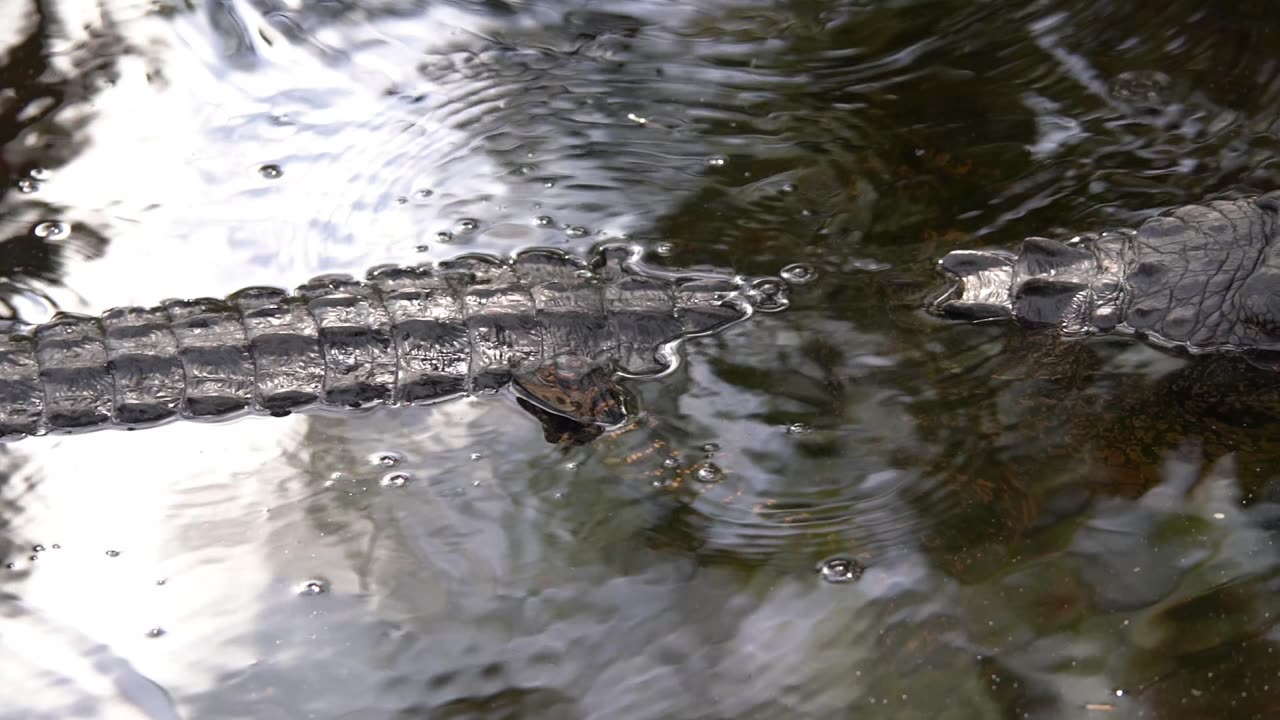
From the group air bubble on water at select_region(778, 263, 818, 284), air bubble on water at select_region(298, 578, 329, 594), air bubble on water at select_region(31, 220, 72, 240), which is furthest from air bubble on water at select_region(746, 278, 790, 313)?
air bubble on water at select_region(31, 220, 72, 240)

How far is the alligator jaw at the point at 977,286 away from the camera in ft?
11.0

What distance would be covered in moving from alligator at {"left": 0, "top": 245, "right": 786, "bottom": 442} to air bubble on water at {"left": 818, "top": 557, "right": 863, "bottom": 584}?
717mm

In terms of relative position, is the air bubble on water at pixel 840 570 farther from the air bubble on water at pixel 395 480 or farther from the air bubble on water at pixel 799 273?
the air bubble on water at pixel 395 480

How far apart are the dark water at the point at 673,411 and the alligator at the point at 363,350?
85mm

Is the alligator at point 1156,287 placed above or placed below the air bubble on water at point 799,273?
below

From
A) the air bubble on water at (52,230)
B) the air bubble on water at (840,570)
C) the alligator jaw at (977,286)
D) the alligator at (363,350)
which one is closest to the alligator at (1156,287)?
the alligator jaw at (977,286)

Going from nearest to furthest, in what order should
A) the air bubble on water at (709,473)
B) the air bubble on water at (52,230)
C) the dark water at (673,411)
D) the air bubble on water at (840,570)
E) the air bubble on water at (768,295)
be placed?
the dark water at (673,411), the air bubble on water at (840,570), the air bubble on water at (709,473), the air bubble on water at (768,295), the air bubble on water at (52,230)

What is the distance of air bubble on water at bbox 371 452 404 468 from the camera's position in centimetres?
302

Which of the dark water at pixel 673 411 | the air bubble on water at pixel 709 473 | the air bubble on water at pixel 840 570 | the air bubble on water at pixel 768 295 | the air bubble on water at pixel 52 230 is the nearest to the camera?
the dark water at pixel 673 411

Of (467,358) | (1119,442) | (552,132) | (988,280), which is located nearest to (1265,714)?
(1119,442)

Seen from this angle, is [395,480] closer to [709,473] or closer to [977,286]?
[709,473]

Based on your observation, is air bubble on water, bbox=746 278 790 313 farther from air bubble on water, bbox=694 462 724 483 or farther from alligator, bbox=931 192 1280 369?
air bubble on water, bbox=694 462 724 483

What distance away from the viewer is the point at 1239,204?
3.44 m

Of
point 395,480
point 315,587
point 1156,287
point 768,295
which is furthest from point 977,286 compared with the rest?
point 315,587
